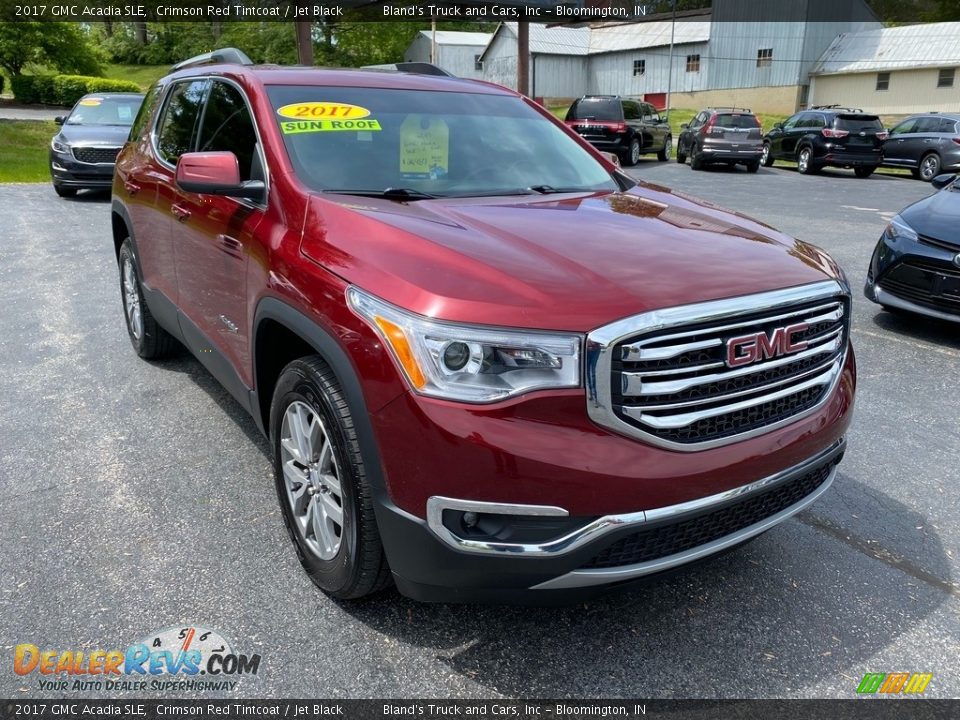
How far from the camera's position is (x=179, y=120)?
4.42 metres

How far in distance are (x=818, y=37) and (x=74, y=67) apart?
136 ft

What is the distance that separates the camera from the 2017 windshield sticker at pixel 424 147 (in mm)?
3316

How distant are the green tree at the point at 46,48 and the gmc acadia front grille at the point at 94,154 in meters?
32.1

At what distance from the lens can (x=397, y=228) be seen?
8.34 ft

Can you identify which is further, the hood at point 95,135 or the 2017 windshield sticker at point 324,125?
the hood at point 95,135

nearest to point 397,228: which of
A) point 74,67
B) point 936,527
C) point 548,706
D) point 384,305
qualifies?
point 384,305

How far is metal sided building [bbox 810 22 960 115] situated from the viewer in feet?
130

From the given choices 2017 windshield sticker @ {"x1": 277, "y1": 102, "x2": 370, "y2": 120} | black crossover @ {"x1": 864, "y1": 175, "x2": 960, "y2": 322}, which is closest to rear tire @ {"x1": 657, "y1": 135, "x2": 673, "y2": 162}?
black crossover @ {"x1": 864, "y1": 175, "x2": 960, "y2": 322}

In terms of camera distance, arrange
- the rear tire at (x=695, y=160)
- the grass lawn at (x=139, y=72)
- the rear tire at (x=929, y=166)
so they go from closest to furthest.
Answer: the rear tire at (x=929, y=166), the rear tire at (x=695, y=160), the grass lawn at (x=139, y=72)

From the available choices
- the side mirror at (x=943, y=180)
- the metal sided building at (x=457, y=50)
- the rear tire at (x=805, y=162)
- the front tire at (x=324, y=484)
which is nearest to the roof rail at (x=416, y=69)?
the front tire at (x=324, y=484)

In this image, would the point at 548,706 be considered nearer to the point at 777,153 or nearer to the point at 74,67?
the point at 777,153

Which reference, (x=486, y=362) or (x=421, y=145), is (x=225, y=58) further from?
(x=486, y=362)

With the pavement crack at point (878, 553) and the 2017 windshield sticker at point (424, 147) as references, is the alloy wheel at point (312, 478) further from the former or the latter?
the pavement crack at point (878, 553)

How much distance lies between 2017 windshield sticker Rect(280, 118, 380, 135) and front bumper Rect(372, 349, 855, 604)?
155cm
